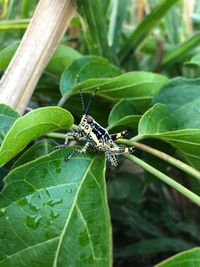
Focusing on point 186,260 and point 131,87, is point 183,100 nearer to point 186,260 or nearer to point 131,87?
point 131,87

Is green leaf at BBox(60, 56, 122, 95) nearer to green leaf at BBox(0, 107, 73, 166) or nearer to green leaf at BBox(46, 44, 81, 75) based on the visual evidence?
green leaf at BBox(46, 44, 81, 75)

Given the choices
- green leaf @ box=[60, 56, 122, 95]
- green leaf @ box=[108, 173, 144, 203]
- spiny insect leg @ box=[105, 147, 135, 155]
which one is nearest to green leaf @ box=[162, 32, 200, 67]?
green leaf @ box=[108, 173, 144, 203]

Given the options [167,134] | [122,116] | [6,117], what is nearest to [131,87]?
[122,116]

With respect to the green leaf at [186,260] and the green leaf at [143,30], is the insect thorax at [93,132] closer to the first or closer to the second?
the green leaf at [186,260]

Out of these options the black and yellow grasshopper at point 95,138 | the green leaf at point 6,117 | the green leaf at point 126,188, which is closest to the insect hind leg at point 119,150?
the black and yellow grasshopper at point 95,138

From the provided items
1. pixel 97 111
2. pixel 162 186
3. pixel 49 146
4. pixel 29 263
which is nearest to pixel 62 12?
pixel 97 111

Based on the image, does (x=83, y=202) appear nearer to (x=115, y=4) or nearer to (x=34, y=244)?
(x=34, y=244)
